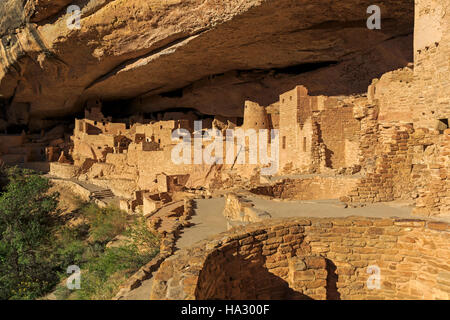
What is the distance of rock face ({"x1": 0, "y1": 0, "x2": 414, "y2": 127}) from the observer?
13062 millimetres

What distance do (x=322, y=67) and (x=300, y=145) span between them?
24.2ft

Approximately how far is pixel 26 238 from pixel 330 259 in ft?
47.7

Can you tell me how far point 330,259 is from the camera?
4484 millimetres

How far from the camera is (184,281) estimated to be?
3.25 meters

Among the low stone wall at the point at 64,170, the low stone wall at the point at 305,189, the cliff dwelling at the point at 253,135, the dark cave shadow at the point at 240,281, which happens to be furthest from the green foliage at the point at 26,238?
the dark cave shadow at the point at 240,281

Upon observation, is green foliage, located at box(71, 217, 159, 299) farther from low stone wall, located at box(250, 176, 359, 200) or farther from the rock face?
the rock face

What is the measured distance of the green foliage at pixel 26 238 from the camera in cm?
Result: 999

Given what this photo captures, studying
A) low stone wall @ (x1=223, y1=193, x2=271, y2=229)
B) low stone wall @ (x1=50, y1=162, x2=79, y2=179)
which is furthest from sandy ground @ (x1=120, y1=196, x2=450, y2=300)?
low stone wall @ (x1=50, y1=162, x2=79, y2=179)

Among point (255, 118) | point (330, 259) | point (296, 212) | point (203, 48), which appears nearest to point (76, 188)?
point (203, 48)

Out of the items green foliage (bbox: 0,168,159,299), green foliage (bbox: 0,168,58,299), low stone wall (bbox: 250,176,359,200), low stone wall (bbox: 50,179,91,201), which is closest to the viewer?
green foliage (bbox: 0,168,159,299)

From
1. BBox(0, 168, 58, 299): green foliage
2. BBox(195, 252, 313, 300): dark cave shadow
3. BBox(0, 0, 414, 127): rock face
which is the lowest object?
BBox(0, 168, 58, 299): green foliage

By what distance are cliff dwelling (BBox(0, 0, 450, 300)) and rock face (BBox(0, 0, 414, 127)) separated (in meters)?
0.09

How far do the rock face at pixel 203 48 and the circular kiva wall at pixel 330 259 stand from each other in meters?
9.61

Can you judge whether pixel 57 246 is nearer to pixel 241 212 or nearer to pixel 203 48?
pixel 241 212
